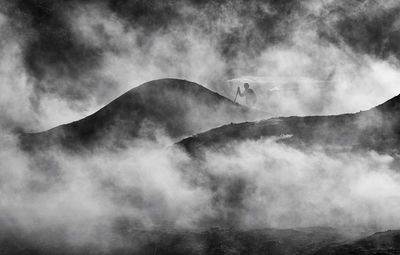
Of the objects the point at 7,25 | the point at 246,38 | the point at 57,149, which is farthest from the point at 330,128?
the point at 7,25

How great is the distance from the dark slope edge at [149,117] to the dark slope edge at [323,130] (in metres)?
1.50

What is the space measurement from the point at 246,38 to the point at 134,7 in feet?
→ 16.4

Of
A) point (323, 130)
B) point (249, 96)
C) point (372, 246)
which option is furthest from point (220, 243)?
point (249, 96)

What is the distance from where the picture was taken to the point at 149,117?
14.6 m

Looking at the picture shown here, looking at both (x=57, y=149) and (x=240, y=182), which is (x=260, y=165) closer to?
(x=240, y=182)

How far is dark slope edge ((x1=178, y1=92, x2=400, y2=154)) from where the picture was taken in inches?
510

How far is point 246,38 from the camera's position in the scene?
70.2 feet

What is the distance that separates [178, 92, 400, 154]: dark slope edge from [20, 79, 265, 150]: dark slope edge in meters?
1.50

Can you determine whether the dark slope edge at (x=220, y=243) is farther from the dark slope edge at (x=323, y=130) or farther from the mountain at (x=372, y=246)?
the dark slope edge at (x=323, y=130)

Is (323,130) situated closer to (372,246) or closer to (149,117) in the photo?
(149,117)

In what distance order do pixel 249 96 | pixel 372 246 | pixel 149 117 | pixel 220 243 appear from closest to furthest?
pixel 372 246
pixel 220 243
pixel 149 117
pixel 249 96

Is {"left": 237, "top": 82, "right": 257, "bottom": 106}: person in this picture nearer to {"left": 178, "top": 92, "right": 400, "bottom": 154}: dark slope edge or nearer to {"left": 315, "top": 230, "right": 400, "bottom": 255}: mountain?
{"left": 178, "top": 92, "right": 400, "bottom": 154}: dark slope edge

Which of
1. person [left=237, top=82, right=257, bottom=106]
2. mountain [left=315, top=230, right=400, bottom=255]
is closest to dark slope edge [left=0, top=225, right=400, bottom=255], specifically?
mountain [left=315, top=230, right=400, bottom=255]

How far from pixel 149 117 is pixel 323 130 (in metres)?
5.02
